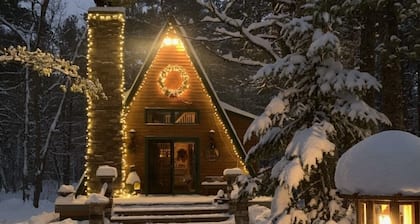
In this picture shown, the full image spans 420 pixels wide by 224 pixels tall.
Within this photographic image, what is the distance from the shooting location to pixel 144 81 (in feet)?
Result: 62.6

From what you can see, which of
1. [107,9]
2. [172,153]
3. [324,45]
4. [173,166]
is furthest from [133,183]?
[324,45]

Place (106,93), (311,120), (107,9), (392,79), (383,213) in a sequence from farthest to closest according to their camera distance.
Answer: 1. (107,9)
2. (106,93)
3. (392,79)
4. (311,120)
5. (383,213)

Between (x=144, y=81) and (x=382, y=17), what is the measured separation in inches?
337

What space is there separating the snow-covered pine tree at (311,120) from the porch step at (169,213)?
18.9ft

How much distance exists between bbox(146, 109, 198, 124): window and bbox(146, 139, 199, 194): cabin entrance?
2.21 ft

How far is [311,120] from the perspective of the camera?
380 inches

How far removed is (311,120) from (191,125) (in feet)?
32.0

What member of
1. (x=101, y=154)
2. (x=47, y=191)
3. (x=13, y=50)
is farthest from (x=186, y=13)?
(x=13, y=50)

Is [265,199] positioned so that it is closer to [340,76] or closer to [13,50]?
[340,76]

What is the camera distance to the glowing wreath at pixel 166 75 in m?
19.1

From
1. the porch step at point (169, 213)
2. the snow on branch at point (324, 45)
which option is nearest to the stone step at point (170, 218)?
the porch step at point (169, 213)

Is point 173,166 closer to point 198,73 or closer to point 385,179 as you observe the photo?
point 198,73

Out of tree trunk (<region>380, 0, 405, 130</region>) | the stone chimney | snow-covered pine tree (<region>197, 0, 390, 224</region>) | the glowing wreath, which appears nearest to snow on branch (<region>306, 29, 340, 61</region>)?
snow-covered pine tree (<region>197, 0, 390, 224</region>)

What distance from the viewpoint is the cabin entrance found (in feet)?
62.3
